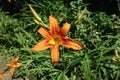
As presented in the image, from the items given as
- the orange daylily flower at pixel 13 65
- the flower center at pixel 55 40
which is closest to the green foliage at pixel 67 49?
the orange daylily flower at pixel 13 65

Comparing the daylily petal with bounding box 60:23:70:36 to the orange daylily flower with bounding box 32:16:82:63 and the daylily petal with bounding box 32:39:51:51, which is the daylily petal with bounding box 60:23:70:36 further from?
the daylily petal with bounding box 32:39:51:51

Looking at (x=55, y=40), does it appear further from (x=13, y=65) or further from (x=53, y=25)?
(x=13, y=65)

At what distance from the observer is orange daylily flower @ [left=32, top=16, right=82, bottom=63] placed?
7.99 ft

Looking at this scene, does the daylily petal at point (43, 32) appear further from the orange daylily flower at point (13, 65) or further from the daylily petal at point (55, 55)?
the orange daylily flower at point (13, 65)

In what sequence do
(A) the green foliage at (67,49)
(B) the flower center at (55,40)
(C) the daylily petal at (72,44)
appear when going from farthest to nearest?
(A) the green foliage at (67,49) < (B) the flower center at (55,40) < (C) the daylily petal at (72,44)

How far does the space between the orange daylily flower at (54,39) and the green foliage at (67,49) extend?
40 cm

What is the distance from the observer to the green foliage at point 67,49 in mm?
2920

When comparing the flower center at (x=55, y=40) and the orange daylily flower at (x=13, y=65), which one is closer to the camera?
the flower center at (x=55, y=40)

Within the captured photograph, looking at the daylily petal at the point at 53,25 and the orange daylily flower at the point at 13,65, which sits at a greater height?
the daylily petal at the point at 53,25

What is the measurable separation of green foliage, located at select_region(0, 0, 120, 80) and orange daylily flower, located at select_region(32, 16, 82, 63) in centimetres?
40

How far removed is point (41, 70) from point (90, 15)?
91cm

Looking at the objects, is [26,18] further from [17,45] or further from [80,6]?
[80,6]

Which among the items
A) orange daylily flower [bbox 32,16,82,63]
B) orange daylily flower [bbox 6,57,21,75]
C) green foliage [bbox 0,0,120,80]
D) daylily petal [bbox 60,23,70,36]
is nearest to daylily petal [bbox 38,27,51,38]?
orange daylily flower [bbox 32,16,82,63]

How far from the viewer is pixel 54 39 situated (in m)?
2.57
